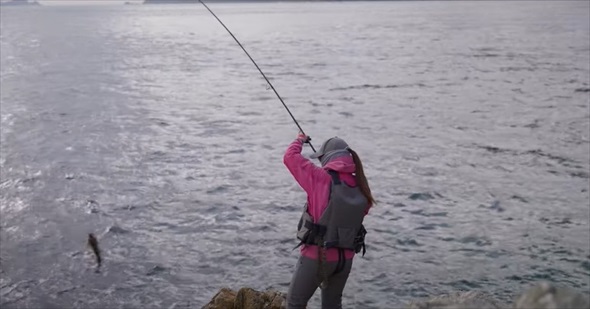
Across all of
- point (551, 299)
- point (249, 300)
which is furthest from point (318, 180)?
point (249, 300)

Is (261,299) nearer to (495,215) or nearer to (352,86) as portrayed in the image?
(495,215)

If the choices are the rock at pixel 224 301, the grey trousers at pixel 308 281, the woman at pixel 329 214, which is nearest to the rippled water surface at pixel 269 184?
the rock at pixel 224 301

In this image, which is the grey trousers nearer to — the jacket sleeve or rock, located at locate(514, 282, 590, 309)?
the jacket sleeve

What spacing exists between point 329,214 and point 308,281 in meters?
0.72

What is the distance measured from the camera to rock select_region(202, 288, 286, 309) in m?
7.55

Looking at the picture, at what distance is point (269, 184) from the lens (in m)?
15.4

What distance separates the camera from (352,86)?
3130 centimetres

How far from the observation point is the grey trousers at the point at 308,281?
5.64 m

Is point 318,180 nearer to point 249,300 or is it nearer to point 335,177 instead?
point 335,177

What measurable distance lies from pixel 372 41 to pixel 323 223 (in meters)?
57.1

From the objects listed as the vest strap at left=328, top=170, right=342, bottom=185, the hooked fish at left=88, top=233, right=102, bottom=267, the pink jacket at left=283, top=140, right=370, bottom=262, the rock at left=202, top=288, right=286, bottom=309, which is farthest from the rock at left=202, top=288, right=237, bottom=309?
the hooked fish at left=88, top=233, right=102, bottom=267

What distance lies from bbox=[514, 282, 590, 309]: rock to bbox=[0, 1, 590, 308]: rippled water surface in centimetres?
606

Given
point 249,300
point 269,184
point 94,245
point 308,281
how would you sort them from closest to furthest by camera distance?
1. point 308,281
2. point 249,300
3. point 94,245
4. point 269,184

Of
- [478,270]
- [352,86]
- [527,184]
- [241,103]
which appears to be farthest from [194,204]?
[352,86]
